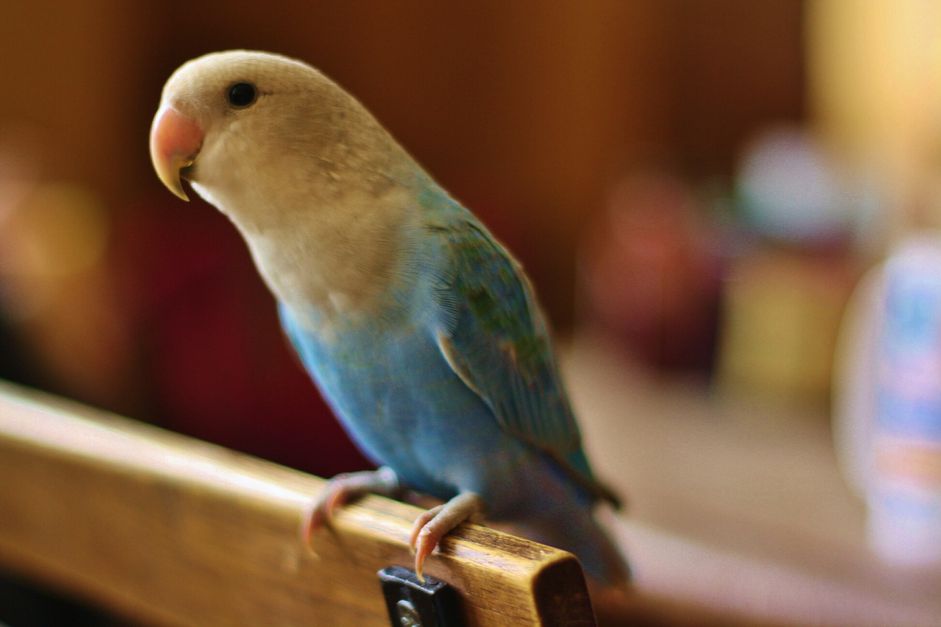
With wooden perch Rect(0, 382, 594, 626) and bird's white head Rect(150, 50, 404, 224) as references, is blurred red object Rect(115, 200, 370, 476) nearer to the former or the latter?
wooden perch Rect(0, 382, 594, 626)

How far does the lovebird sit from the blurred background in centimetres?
60

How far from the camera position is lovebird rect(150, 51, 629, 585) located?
1.80ft

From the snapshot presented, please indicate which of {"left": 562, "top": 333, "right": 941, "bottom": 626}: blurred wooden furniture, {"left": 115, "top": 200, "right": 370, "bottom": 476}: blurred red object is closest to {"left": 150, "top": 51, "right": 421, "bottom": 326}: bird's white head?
{"left": 562, "top": 333, "right": 941, "bottom": 626}: blurred wooden furniture

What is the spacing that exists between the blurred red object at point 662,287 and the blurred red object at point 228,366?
0.59 meters

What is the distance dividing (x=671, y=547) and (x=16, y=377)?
100 cm

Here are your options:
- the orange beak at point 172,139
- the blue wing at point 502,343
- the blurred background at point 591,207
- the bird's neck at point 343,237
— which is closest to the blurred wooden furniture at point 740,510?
the blurred background at point 591,207

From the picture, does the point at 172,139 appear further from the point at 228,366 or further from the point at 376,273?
the point at 228,366

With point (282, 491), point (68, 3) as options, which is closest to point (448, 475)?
point (282, 491)

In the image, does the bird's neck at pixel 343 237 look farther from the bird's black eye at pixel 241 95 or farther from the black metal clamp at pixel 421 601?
the black metal clamp at pixel 421 601

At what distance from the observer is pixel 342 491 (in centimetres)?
55

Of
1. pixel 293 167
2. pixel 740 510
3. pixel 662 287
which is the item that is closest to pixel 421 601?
pixel 293 167

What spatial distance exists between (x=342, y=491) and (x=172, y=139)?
8.7 inches

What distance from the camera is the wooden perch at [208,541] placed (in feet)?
1.34

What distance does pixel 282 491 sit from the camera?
52 centimetres
